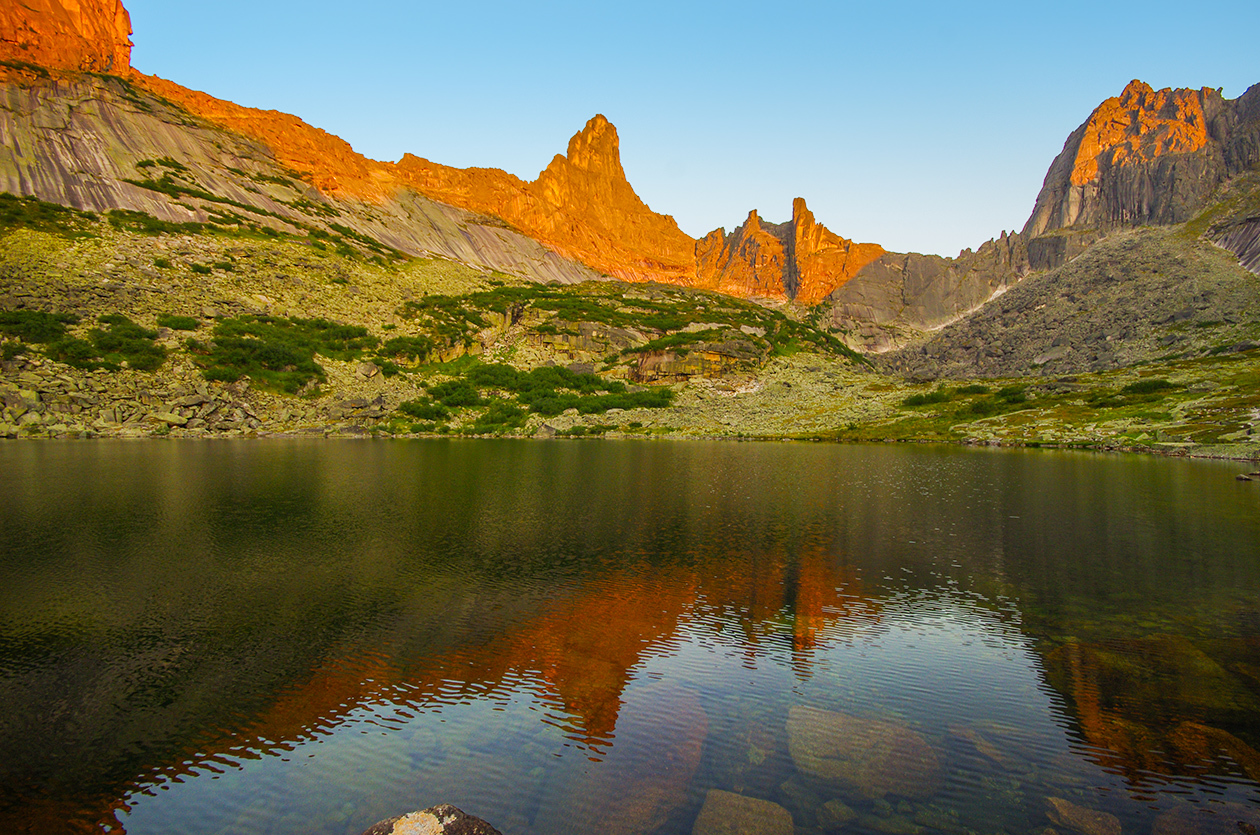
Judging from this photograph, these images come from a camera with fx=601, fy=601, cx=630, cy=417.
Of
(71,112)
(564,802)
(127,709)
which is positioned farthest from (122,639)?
(71,112)

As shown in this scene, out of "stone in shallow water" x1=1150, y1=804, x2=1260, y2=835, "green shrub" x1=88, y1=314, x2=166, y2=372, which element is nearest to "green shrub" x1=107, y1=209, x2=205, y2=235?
"green shrub" x1=88, y1=314, x2=166, y2=372

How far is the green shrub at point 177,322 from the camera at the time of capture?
91.6 m

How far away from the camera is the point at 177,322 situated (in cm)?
9275

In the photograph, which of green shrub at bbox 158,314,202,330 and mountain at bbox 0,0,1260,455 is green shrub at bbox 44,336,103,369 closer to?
mountain at bbox 0,0,1260,455

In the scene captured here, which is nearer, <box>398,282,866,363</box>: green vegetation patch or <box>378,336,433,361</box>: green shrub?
<box>378,336,433,361</box>: green shrub

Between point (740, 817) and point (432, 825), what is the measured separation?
3.89 metres

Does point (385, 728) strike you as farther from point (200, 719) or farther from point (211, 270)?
point (211, 270)

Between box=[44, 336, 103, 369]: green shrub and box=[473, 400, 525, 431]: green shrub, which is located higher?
box=[44, 336, 103, 369]: green shrub

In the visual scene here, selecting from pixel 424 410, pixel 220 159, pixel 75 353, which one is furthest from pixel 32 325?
pixel 220 159

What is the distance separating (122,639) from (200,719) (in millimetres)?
5010

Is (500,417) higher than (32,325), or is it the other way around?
(32,325)

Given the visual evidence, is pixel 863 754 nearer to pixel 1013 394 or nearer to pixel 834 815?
pixel 834 815

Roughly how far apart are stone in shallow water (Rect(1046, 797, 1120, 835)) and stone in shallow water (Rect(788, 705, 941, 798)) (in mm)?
1363

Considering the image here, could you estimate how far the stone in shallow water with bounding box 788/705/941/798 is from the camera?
27.5ft
